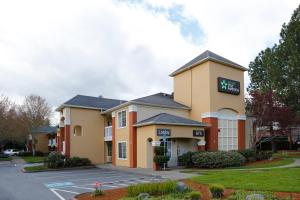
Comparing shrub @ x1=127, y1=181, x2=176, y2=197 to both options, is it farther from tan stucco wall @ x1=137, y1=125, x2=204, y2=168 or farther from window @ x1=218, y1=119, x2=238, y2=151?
window @ x1=218, y1=119, x2=238, y2=151

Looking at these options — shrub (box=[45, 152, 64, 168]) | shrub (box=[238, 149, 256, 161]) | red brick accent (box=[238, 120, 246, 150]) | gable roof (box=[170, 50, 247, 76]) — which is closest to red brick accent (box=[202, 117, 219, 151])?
shrub (box=[238, 149, 256, 161])

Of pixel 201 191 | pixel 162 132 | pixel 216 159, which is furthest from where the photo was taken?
pixel 162 132

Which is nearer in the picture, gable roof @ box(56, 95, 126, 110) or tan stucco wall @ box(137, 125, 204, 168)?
tan stucco wall @ box(137, 125, 204, 168)

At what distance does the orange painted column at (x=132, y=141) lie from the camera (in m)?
27.3

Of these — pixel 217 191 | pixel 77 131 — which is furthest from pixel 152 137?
pixel 217 191

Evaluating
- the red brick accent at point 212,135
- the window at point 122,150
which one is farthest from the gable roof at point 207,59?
the window at point 122,150

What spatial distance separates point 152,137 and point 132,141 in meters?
3.26

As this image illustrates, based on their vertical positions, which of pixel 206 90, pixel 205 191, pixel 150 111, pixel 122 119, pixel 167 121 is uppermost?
pixel 206 90

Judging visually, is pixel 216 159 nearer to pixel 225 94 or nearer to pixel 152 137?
pixel 152 137

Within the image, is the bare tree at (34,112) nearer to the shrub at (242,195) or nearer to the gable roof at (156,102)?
the gable roof at (156,102)

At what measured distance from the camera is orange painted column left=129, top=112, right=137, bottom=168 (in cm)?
2734

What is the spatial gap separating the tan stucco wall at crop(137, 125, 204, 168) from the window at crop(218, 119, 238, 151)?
309cm

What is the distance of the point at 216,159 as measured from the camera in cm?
2373

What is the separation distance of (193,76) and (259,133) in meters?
9.25
